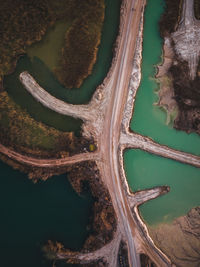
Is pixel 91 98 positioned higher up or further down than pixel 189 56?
further down

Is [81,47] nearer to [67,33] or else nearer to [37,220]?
[67,33]

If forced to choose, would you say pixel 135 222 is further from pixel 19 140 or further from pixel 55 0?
pixel 55 0

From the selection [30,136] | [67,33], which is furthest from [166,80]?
[30,136]

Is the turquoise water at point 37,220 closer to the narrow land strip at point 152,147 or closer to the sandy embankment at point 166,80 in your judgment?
the narrow land strip at point 152,147

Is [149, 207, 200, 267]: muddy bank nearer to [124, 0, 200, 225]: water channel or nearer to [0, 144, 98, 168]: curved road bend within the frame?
[124, 0, 200, 225]: water channel

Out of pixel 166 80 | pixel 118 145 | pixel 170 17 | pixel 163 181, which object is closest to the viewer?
pixel 170 17

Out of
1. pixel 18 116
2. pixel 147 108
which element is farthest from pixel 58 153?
pixel 147 108
